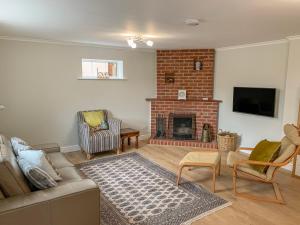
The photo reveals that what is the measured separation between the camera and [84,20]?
9.13 feet

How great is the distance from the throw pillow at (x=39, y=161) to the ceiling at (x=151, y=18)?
1.49 metres

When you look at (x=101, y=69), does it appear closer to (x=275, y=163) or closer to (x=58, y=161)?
(x=58, y=161)

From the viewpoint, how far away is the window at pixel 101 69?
16.1ft

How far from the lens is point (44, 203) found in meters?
1.72

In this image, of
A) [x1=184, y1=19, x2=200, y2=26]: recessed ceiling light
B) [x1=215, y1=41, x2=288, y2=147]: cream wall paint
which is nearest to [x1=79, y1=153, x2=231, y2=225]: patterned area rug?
[x1=215, y1=41, x2=288, y2=147]: cream wall paint

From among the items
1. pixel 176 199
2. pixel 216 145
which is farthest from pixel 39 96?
pixel 216 145

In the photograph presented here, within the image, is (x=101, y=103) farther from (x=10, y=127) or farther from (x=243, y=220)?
(x=243, y=220)

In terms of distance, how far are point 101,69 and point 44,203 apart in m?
3.80

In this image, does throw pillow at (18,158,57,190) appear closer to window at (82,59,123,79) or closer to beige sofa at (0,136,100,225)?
beige sofa at (0,136,100,225)

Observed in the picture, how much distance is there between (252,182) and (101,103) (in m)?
3.33

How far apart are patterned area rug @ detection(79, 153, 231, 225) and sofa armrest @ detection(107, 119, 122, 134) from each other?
812mm

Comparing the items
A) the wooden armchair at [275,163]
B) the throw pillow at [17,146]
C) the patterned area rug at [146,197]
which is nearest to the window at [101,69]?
the patterned area rug at [146,197]

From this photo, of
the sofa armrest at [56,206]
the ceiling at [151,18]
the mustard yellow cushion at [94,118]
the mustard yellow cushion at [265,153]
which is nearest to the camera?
the sofa armrest at [56,206]

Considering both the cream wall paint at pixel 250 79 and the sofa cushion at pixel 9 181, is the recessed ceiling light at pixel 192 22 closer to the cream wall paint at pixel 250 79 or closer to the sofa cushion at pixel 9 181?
the cream wall paint at pixel 250 79
